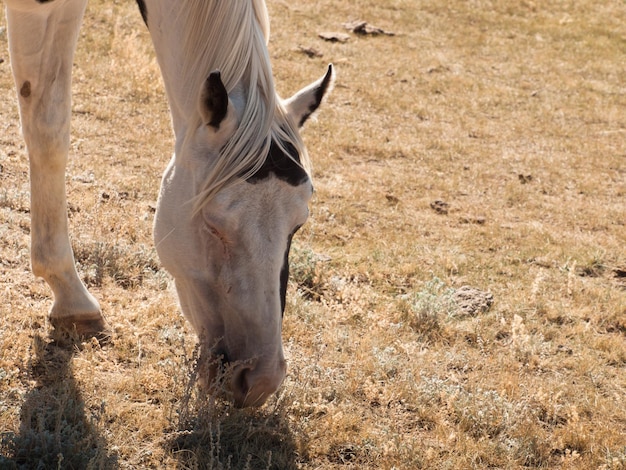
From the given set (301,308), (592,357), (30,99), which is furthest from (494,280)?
(30,99)

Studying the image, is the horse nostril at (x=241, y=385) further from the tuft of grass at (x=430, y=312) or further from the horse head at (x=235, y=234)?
the tuft of grass at (x=430, y=312)

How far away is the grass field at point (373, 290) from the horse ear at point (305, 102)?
42.3 inches

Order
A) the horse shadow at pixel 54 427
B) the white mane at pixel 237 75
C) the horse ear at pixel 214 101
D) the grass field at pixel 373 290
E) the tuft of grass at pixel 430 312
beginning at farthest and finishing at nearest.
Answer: the tuft of grass at pixel 430 312, the grass field at pixel 373 290, the horse shadow at pixel 54 427, the white mane at pixel 237 75, the horse ear at pixel 214 101

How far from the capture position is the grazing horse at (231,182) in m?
2.39

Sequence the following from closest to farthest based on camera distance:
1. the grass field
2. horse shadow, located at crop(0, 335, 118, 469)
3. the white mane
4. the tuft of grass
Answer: the white mane
horse shadow, located at crop(0, 335, 118, 469)
the grass field
the tuft of grass

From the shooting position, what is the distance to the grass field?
9.57 ft

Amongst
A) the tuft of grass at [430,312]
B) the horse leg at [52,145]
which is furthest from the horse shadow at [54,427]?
the tuft of grass at [430,312]

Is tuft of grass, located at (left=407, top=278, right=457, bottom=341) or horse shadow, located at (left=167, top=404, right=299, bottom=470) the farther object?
tuft of grass, located at (left=407, top=278, right=457, bottom=341)

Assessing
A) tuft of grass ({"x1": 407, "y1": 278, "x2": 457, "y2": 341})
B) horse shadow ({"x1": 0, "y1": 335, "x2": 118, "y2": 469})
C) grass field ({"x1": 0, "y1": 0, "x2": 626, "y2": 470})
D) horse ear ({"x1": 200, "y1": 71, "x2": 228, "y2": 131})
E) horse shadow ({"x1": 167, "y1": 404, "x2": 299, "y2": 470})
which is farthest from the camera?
tuft of grass ({"x1": 407, "y1": 278, "x2": 457, "y2": 341})

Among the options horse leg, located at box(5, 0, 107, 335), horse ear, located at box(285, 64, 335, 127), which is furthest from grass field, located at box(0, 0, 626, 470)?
horse ear, located at box(285, 64, 335, 127)

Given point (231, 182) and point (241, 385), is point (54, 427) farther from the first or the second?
point (231, 182)

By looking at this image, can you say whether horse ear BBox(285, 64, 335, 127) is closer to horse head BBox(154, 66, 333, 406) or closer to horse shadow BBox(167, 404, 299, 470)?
horse head BBox(154, 66, 333, 406)

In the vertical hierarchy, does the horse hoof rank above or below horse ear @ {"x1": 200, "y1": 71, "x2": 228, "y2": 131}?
below

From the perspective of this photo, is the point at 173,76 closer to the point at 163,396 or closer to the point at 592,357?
the point at 163,396
